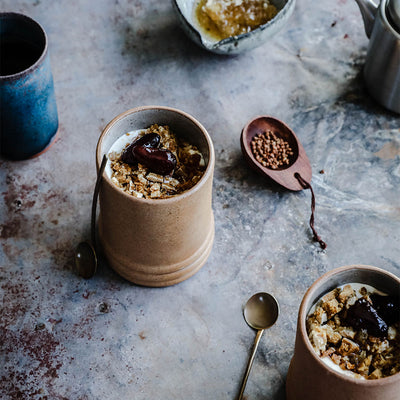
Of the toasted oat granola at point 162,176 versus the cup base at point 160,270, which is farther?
the cup base at point 160,270

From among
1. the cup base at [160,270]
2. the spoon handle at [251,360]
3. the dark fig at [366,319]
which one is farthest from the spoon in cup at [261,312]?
the dark fig at [366,319]

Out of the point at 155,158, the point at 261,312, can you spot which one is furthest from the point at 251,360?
the point at 155,158

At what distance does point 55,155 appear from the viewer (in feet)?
5.13

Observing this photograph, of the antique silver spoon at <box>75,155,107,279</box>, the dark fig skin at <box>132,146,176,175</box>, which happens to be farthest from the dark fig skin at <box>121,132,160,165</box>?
the antique silver spoon at <box>75,155,107,279</box>

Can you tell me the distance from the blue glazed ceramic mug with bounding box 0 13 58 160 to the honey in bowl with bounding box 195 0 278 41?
54 cm

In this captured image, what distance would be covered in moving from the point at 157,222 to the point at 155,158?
14 centimetres

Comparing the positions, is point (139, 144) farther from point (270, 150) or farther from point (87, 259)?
point (270, 150)

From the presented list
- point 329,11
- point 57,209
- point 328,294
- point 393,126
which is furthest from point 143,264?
point 329,11

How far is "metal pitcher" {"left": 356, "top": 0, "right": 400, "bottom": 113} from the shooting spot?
152 cm

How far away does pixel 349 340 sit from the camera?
3.49 feet

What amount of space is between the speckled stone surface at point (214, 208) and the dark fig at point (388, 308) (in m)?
0.29

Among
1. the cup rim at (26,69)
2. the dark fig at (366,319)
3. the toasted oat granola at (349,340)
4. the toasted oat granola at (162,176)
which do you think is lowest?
the toasted oat granola at (349,340)

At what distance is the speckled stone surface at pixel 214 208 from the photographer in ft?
4.15

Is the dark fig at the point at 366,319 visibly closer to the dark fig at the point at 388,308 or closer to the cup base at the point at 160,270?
the dark fig at the point at 388,308
